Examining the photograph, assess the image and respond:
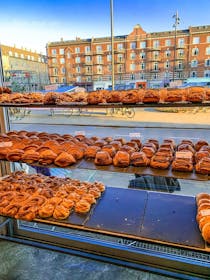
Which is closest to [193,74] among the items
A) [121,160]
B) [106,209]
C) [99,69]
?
[99,69]

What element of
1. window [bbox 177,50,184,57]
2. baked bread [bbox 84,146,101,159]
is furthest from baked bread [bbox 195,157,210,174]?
window [bbox 177,50,184,57]

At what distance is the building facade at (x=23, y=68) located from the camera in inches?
79.6

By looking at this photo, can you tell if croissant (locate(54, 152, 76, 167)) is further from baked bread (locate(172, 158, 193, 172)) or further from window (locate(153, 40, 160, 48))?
window (locate(153, 40, 160, 48))

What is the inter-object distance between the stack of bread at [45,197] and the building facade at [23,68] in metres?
0.89

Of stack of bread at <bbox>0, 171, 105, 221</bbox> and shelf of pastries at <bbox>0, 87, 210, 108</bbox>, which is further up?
shelf of pastries at <bbox>0, 87, 210, 108</bbox>

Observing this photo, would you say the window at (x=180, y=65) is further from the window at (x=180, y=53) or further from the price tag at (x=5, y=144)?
the price tag at (x=5, y=144)

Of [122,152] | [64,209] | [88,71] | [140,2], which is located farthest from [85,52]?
[64,209]

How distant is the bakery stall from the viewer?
46.9 inches

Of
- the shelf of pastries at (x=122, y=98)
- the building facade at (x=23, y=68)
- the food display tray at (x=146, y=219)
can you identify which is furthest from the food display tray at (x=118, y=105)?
the food display tray at (x=146, y=219)

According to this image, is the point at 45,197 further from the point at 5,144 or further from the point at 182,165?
the point at 182,165

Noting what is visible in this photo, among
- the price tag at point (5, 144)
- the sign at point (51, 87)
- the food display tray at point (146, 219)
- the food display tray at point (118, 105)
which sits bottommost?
the food display tray at point (146, 219)

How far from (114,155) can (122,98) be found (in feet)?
1.21

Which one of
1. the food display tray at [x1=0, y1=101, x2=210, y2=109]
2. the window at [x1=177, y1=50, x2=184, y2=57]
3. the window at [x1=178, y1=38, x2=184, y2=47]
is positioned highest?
the window at [x1=178, y1=38, x2=184, y2=47]

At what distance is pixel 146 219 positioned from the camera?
141cm
